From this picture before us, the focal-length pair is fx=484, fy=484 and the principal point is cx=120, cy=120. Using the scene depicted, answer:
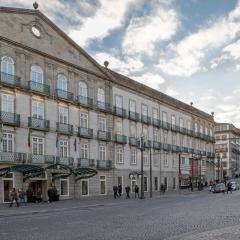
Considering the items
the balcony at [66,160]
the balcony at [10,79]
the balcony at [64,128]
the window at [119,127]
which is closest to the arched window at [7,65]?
the balcony at [10,79]

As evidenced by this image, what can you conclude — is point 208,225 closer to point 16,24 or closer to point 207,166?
point 16,24

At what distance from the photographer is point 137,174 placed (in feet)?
204

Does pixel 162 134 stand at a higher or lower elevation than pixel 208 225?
higher

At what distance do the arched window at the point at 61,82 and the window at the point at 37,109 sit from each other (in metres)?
3.87

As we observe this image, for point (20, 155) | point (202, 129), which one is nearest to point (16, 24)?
point (20, 155)

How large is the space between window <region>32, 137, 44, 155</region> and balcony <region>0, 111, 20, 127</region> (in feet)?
9.78

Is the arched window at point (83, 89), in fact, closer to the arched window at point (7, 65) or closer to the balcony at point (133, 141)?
the balcony at point (133, 141)

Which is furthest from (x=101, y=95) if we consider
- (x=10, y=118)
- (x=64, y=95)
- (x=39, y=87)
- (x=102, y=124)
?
(x=10, y=118)

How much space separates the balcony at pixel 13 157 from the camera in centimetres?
4138

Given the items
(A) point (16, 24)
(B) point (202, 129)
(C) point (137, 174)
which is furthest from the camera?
(B) point (202, 129)

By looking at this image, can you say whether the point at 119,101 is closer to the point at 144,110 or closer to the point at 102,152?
the point at 144,110

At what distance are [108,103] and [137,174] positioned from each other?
411 inches

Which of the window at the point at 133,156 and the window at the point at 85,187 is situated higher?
the window at the point at 133,156

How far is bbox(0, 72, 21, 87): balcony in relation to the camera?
42594mm
